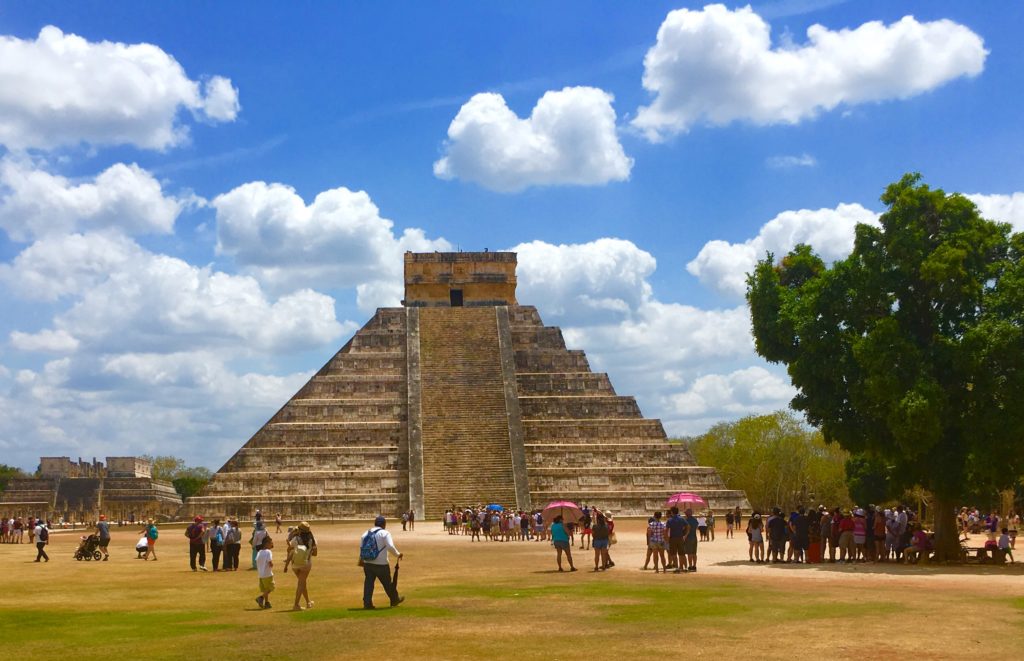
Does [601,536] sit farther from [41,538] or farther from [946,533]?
[41,538]

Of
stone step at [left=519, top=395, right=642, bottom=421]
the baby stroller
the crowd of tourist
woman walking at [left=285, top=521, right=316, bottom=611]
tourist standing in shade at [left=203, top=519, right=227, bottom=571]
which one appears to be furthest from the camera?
stone step at [left=519, top=395, right=642, bottom=421]

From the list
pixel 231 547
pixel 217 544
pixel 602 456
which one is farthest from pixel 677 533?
pixel 602 456

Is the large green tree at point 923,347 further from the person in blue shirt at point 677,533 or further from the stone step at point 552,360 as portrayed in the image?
the stone step at point 552,360

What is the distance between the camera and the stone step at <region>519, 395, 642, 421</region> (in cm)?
4747

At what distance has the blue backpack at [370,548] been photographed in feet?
44.9

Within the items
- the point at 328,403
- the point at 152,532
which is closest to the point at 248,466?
the point at 328,403

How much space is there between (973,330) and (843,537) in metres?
4.94

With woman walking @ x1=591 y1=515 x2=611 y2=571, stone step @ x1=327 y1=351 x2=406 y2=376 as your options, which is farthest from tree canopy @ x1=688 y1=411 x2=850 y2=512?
woman walking @ x1=591 y1=515 x2=611 y2=571

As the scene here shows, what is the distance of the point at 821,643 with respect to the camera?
1070cm

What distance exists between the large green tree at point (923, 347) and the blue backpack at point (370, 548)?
36.4ft

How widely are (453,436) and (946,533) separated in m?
24.8

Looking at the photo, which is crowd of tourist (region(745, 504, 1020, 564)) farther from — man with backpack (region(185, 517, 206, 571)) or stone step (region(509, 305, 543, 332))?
stone step (region(509, 305, 543, 332))

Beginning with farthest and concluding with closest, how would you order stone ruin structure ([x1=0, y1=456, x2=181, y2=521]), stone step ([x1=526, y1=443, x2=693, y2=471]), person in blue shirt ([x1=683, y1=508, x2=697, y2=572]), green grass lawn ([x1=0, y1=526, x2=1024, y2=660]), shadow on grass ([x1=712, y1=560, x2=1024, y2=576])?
stone ruin structure ([x1=0, y1=456, x2=181, y2=521]) → stone step ([x1=526, y1=443, x2=693, y2=471]) → person in blue shirt ([x1=683, y1=508, x2=697, y2=572]) → shadow on grass ([x1=712, y1=560, x2=1024, y2=576]) → green grass lawn ([x1=0, y1=526, x2=1024, y2=660])

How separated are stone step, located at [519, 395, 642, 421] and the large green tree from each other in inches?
940
